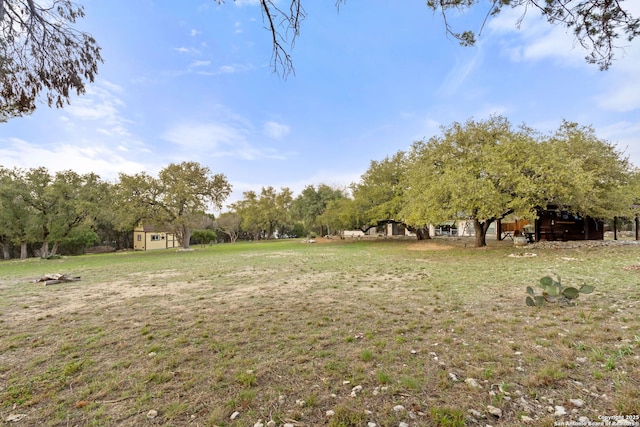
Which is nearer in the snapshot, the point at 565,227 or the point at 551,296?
the point at 551,296

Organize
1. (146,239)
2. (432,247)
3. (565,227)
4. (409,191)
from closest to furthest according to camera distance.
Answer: (565,227)
(432,247)
(409,191)
(146,239)

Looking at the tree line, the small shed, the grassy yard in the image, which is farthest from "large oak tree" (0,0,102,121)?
the small shed

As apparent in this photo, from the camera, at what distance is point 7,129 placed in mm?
4234

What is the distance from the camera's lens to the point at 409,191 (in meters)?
17.7

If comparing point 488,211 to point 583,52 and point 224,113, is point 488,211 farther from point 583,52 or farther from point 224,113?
point 224,113

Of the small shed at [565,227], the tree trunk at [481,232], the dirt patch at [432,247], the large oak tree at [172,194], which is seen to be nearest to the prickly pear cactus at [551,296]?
the dirt patch at [432,247]

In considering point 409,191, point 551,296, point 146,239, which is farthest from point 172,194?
point 551,296

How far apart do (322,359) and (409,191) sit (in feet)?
52.8

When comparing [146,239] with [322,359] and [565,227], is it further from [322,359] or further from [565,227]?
[565,227]

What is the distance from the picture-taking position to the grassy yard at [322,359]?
2080 mm

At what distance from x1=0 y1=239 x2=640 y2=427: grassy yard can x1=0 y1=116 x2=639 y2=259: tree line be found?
23.7ft

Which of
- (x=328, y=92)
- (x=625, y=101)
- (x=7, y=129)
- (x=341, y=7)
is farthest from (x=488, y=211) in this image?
(x=7, y=129)

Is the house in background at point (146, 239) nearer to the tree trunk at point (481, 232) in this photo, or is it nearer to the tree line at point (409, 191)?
the tree line at point (409, 191)

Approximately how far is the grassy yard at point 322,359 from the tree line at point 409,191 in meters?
7.23
